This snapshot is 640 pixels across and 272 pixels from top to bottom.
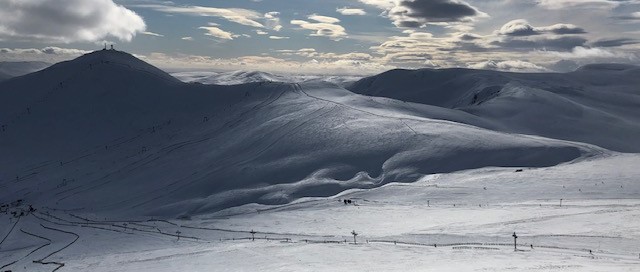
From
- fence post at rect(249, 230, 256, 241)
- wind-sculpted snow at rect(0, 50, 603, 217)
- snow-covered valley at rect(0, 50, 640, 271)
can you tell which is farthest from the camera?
wind-sculpted snow at rect(0, 50, 603, 217)

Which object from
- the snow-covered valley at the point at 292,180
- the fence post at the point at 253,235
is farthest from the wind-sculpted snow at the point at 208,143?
the fence post at the point at 253,235

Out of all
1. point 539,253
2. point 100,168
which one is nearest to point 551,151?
point 539,253

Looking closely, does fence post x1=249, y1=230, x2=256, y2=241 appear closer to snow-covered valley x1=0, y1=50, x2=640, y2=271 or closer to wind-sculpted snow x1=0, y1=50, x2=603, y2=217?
snow-covered valley x1=0, y1=50, x2=640, y2=271

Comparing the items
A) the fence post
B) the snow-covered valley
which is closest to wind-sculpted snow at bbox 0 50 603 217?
the snow-covered valley

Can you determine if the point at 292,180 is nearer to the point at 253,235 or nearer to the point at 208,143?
the point at 253,235

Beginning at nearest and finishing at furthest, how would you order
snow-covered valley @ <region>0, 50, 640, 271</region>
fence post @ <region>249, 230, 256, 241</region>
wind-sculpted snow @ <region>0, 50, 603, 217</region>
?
1. snow-covered valley @ <region>0, 50, 640, 271</region>
2. fence post @ <region>249, 230, 256, 241</region>
3. wind-sculpted snow @ <region>0, 50, 603, 217</region>

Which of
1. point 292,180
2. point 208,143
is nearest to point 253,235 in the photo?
point 292,180
